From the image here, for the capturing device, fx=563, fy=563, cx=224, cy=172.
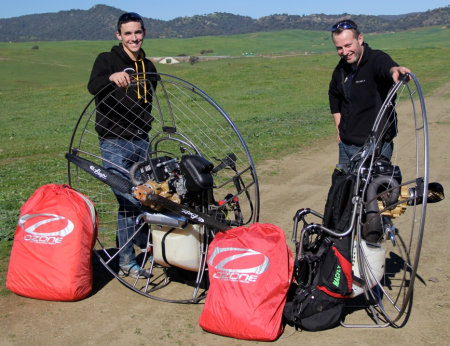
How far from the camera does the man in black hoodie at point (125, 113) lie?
4480 millimetres

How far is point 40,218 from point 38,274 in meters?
0.41

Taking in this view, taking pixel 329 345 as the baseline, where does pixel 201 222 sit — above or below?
Result: above

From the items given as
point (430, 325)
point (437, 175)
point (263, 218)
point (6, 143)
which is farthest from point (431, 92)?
point (430, 325)

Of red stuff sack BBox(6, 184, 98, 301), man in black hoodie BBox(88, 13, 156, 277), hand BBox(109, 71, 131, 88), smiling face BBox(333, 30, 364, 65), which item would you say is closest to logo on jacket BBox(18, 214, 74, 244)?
red stuff sack BBox(6, 184, 98, 301)

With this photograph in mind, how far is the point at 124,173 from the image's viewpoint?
182 inches

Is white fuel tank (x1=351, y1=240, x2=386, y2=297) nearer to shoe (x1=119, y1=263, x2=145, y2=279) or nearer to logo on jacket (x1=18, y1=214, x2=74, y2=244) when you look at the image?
shoe (x1=119, y1=263, x2=145, y2=279)

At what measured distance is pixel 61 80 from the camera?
40.7 meters

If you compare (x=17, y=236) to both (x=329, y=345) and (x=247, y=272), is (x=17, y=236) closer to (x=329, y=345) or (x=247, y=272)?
(x=247, y=272)

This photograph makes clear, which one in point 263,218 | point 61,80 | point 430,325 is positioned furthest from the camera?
point 61,80

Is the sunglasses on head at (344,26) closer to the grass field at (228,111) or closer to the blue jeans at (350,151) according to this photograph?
the blue jeans at (350,151)

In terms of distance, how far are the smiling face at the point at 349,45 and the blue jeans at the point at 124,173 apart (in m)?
1.76

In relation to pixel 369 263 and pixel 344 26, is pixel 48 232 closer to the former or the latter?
pixel 369 263

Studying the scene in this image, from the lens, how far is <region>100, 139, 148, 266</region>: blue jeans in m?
4.61

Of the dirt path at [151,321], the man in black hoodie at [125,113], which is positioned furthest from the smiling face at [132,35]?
the dirt path at [151,321]
